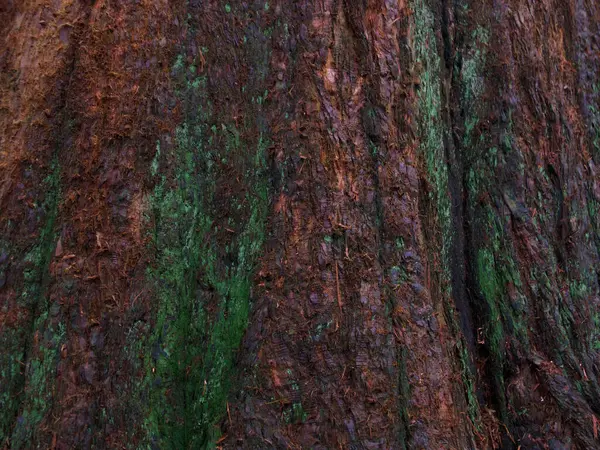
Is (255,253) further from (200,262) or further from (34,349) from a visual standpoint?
(34,349)

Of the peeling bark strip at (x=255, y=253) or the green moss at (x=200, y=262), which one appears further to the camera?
the green moss at (x=200, y=262)

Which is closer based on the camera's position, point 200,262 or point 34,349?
point 34,349

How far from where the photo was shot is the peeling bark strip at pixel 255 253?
7.98 feet

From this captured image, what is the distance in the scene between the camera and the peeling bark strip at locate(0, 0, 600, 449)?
7.98 ft

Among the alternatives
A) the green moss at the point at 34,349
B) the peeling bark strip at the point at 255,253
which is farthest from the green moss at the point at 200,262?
the green moss at the point at 34,349

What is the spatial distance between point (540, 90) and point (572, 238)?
0.71 metres

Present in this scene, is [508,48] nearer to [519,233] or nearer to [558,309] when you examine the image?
[519,233]

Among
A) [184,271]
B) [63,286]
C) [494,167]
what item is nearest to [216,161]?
[184,271]

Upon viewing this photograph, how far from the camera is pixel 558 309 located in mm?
3031

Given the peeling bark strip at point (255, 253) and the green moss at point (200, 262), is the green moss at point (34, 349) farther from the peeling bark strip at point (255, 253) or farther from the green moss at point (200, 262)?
the green moss at point (200, 262)

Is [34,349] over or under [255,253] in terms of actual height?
under

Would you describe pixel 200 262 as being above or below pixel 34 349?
above

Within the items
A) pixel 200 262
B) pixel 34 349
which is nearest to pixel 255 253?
pixel 200 262

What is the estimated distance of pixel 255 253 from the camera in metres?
Result: 2.62
